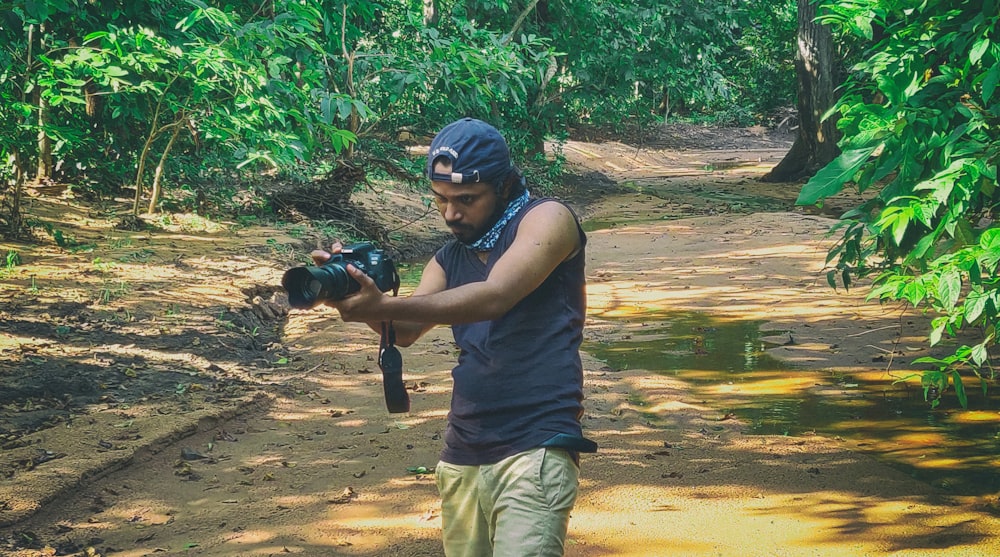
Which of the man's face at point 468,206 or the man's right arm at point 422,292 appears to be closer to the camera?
the man's face at point 468,206

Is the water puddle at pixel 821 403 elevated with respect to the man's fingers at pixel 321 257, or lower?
lower

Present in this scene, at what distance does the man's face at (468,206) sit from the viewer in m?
2.59

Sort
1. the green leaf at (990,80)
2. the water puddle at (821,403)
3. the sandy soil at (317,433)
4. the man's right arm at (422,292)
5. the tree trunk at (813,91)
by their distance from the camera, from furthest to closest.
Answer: the tree trunk at (813,91) < the water puddle at (821,403) < the sandy soil at (317,433) < the green leaf at (990,80) < the man's right arm at (422,292)

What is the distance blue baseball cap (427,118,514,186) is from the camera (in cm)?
256

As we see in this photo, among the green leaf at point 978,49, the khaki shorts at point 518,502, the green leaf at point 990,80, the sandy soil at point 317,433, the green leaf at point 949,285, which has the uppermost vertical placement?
the green leaf at point 978,49

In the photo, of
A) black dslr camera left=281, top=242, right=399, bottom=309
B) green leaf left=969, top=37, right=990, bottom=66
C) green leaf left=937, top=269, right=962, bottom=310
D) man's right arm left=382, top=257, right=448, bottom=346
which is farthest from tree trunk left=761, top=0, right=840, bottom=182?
black dslr camera left=281, top=242, right=399, bottom=309

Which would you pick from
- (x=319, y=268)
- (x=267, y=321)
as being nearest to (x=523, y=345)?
(x=319, y=268)

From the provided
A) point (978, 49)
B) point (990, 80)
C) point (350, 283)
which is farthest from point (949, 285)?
point (350, 283)

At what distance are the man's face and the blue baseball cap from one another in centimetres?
2

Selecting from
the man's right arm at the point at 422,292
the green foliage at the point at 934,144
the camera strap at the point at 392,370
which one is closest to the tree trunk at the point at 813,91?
the green foliage at the point at 934,144

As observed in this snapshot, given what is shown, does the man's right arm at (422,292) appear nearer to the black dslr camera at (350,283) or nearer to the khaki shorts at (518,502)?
the black dslr camera at (350,283)

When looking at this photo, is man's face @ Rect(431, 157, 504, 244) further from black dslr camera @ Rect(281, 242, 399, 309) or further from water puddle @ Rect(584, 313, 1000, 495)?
water puddle @ Rect(584, 313, 1000, 495)

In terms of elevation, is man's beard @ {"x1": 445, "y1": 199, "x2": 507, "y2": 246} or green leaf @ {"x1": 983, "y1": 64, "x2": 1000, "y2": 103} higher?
green leaf @ {"x1": 983, "y1": 64, "x2": 1000, "y2": 103}

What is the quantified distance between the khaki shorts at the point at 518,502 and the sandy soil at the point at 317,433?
1682 mm
